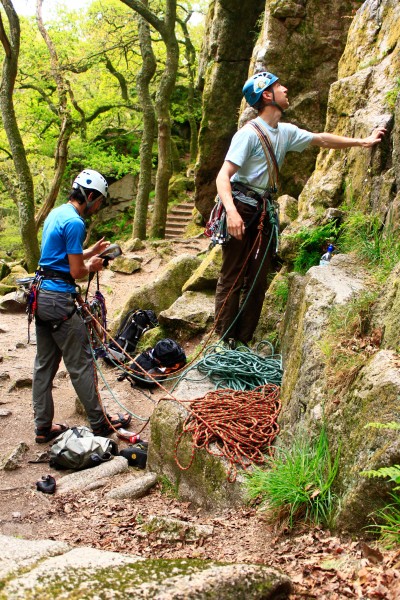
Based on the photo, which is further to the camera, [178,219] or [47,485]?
[178,219]

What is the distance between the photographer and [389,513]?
2523mm

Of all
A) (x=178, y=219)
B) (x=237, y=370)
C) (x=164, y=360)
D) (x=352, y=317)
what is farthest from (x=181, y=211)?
(x=352, y=317)

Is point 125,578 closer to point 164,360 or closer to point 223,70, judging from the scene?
point 164,360

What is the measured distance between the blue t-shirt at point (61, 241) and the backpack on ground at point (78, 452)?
1500 millimetres

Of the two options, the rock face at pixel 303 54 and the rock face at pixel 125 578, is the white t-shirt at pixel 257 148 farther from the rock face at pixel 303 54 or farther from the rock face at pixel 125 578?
the rock face at pixel 303 54

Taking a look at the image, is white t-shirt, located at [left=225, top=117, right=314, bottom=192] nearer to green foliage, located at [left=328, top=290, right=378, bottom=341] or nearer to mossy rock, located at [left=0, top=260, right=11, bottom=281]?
green foliage, located at [left=328, top=290, right=378, bottom=341]

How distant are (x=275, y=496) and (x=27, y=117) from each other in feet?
73.1

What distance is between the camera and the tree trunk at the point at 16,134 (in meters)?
12.6

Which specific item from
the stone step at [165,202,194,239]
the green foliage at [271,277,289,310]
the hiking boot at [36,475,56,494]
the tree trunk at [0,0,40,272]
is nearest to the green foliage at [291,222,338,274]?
the green foliage at [271,277,289,310]

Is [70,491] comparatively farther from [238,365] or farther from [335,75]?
[335,75]

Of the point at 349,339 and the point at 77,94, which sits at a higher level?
the point at 77,94

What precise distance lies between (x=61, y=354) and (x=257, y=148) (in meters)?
3.02

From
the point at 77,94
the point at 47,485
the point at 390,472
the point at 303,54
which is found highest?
the point at 77,94

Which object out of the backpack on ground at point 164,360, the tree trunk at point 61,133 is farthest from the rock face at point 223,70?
the backpack on ground at point 164,360
